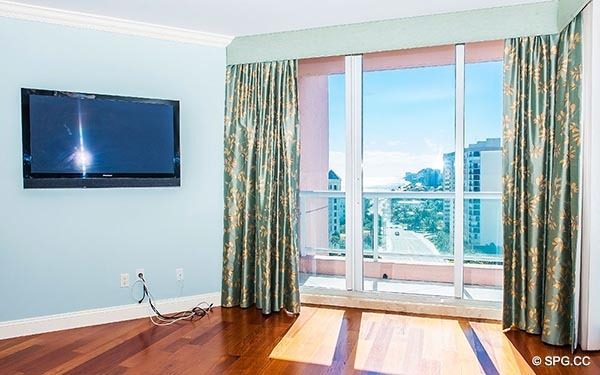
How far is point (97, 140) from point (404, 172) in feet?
8.81

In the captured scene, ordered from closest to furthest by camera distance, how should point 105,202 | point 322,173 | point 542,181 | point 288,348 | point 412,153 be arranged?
point 288,348
point 542,181
point 105,202
point 412,153
point 322,173

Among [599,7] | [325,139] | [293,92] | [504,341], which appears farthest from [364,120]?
[504,341]

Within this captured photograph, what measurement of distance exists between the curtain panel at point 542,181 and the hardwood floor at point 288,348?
→ 0.27 m

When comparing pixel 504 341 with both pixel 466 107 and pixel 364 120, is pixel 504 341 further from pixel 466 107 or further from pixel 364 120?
pixel 364 120

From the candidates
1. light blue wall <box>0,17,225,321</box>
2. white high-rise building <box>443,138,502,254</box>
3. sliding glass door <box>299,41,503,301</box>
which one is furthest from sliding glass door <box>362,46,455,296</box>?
light blue wall <box>0,17,225,321</box>

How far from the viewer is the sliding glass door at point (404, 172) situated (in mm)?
3646

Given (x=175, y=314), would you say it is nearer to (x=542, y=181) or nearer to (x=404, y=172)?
(x=404, y=172)

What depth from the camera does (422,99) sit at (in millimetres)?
3998

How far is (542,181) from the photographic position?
3152 mm

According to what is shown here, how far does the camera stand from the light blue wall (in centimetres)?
321

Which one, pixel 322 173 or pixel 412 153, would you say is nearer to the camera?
pixel 412 153

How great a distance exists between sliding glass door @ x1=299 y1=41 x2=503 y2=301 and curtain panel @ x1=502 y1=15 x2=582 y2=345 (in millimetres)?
376

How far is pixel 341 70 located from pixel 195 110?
139cm

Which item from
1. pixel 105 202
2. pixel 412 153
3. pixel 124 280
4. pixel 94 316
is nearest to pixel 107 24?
pixel 105 202
